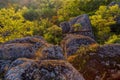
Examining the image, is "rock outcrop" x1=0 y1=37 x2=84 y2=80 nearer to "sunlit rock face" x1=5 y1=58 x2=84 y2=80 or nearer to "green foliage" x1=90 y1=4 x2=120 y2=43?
"sunlit rock face" x1=5 y1=58 x2=84 y2=80

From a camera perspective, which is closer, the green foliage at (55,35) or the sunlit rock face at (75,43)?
the sunlit rock face at (75,43)

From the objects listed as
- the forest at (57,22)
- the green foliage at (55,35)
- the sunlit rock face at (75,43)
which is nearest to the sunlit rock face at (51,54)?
the sunlit rock face at (75,43)

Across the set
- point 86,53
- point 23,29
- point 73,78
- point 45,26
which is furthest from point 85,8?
point 73,78

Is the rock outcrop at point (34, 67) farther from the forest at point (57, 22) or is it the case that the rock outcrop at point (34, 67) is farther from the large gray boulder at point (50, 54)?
the forest at point (57, 22)

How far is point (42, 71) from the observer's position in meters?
9.47

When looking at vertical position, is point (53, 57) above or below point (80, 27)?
above

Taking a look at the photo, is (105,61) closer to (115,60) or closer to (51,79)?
(115,60)

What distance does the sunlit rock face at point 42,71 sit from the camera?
9258mm

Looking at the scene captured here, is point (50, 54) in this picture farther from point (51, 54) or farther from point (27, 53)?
point (27, 53)

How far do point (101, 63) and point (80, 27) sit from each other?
1837cm

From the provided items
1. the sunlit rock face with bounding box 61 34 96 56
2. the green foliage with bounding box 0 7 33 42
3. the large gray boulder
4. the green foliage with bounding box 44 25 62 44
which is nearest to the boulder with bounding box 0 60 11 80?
the large gray boulder

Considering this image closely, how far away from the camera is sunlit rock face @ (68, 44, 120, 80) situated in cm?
1398

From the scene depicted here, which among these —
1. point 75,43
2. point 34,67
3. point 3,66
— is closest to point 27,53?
point 3,66

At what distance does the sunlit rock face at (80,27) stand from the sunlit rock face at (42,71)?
2251 cm
